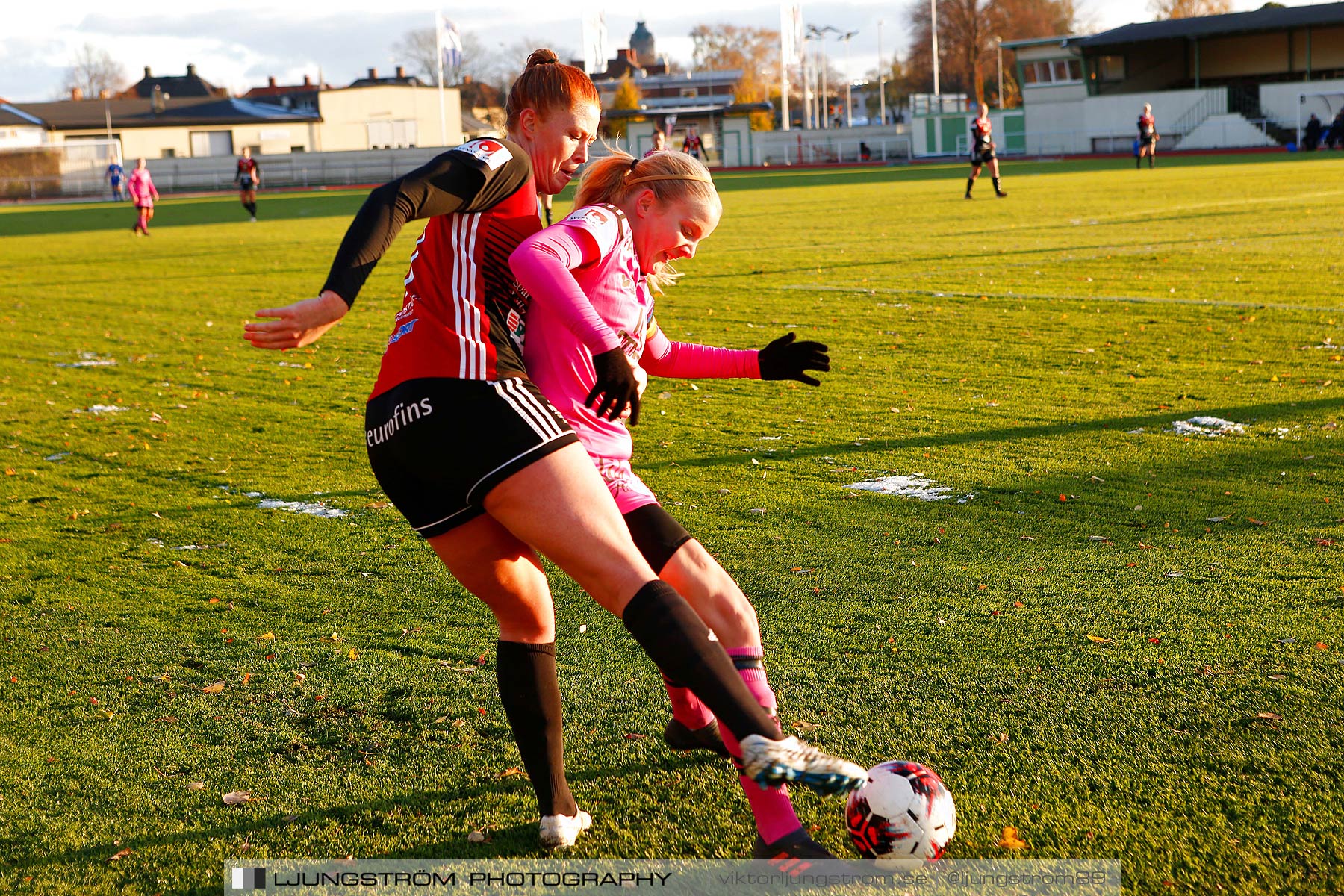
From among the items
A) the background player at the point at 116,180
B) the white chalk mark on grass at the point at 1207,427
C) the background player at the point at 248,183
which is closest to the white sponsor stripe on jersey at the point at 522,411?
the white chalk mark on grass at the point at 1207,427

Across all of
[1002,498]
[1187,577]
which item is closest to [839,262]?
[1002,498]

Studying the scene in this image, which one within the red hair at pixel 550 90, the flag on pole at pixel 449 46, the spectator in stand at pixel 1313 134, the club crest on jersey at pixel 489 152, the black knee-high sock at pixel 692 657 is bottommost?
the black knee-high sock at pixel 692 657

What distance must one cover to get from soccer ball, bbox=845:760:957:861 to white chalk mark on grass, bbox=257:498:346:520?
145 inches

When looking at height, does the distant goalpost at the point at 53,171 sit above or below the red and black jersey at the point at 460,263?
above

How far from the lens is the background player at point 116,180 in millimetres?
53156

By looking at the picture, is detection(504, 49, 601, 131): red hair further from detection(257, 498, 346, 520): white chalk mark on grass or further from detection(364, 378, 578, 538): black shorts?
detection(257, 498, 346, 520): white chalk mark on grass

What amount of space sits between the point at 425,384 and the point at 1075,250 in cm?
1475

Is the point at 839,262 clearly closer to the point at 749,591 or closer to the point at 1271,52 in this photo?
the point at 749,591

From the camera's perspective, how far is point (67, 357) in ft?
36.6

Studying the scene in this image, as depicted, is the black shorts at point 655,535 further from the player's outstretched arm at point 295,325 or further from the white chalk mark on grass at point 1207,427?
the white chalk mark on grass at point 1207,427

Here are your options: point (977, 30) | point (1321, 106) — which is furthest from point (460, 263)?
point (977, 30)

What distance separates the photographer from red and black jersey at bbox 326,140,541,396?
2.54 m

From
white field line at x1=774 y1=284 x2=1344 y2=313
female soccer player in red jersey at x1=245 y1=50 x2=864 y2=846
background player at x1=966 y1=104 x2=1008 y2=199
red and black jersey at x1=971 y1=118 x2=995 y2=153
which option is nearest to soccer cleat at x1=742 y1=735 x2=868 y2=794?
female soccer player in red jersey at x1=245 y1=50 x2=864 y2=846

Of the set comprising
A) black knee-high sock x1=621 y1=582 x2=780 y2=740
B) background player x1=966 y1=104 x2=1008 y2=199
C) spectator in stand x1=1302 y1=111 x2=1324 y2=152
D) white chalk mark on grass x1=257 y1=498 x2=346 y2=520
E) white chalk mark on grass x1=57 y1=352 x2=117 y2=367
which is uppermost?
spectator in stand x1=1302 y1=111 x2=1324 y2=152
